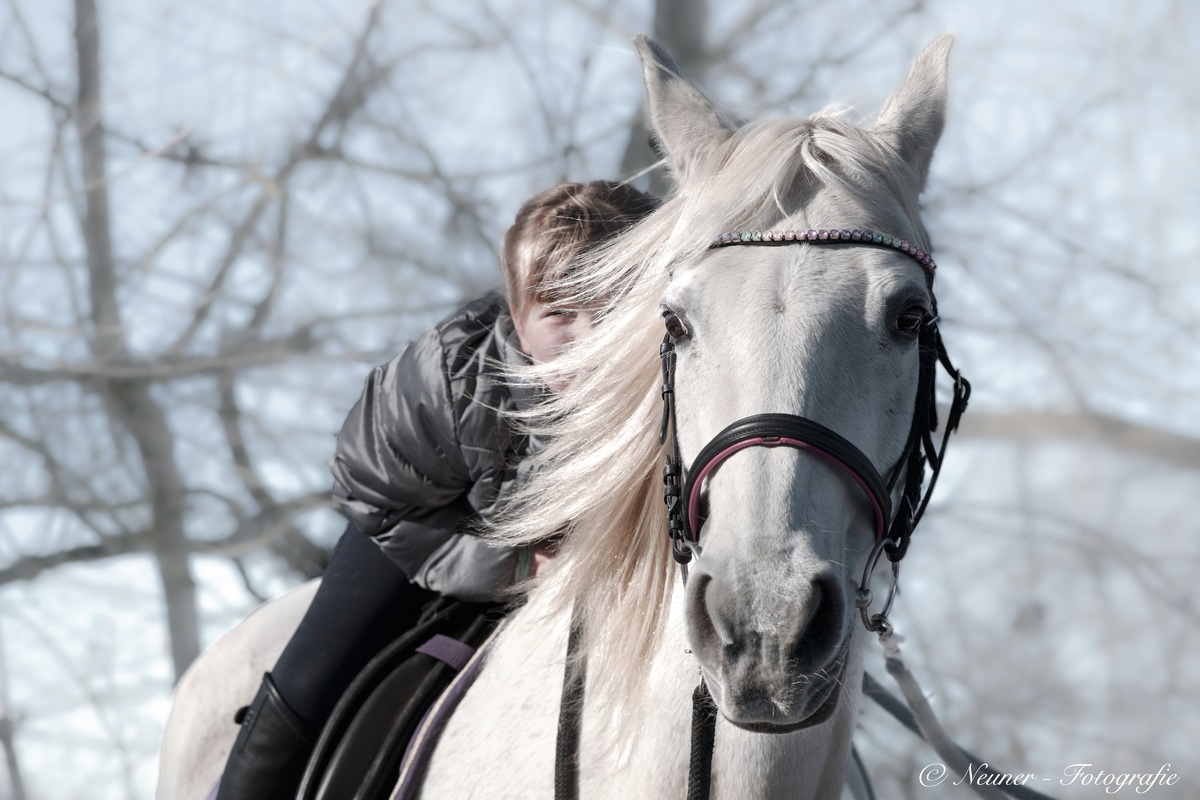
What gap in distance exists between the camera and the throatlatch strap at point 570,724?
4.52ft

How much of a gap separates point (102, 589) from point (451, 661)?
6856mm

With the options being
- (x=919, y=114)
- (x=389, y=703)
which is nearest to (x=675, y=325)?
(x=919, y=114)

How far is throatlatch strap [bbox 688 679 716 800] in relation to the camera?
125 cm

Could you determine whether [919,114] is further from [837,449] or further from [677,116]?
[837,449]

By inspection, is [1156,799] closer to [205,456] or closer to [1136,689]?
[1136,689]

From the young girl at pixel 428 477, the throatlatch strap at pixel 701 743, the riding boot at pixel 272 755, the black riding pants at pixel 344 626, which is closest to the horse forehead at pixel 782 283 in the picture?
the young girl at pixel 428 477

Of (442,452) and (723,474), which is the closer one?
(723,474)

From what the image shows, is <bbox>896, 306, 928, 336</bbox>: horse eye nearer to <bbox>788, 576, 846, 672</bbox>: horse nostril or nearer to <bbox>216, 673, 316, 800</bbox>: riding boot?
<bbox>788, 576, 846, 672</bbox>: horse nostril

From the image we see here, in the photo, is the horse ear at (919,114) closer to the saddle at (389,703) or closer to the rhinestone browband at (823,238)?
the rhinestone browband at (823,238)

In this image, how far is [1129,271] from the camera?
23.3 ft

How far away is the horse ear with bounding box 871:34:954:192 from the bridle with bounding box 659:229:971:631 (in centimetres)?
25

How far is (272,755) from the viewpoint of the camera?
6.21 feet

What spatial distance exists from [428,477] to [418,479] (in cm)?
2

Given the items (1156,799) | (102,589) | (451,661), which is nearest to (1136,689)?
(1156,799)
